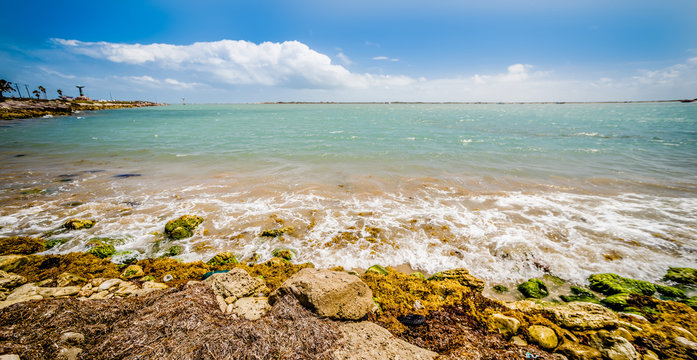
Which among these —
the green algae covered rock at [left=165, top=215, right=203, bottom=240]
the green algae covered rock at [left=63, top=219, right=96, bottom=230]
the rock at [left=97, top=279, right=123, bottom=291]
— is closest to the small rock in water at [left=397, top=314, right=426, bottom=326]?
the rock at [left=97, top=279, right=123, bottom=291]

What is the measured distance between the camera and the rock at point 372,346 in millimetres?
3297

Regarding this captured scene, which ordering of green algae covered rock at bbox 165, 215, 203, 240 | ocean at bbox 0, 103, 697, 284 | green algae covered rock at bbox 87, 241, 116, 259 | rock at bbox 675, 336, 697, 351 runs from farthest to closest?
green algae covered rock at bbox 165, 215, 203, 240 < ocean at bbox 0, 103, 697, 284 < green algae covered rock at bbox 87, 241, 116, 259 < rock at bbox 675, 336, 697, 351

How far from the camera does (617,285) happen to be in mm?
5715

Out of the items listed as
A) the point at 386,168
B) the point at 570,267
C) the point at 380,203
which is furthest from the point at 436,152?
the point at 570,267

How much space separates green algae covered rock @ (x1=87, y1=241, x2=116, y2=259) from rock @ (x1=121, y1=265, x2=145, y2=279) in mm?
1606

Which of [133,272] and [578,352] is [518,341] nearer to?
[578,352]

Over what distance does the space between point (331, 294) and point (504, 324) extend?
10.0 feet

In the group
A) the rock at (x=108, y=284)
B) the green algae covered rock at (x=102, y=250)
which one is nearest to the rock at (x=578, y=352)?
the rock at (x=108, y=284)

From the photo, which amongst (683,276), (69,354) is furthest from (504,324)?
(69,354)

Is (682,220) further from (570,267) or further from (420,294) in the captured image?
(420,294)

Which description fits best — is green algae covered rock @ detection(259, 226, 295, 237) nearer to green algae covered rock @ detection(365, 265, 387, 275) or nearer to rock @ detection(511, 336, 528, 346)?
green algae covered rock @ detection(365, 265, 387, 275)

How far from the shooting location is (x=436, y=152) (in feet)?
68.2

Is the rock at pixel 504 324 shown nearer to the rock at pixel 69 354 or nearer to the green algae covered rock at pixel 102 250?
the rock at pixel 69 354

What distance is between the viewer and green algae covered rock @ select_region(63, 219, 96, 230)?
7.98 m
